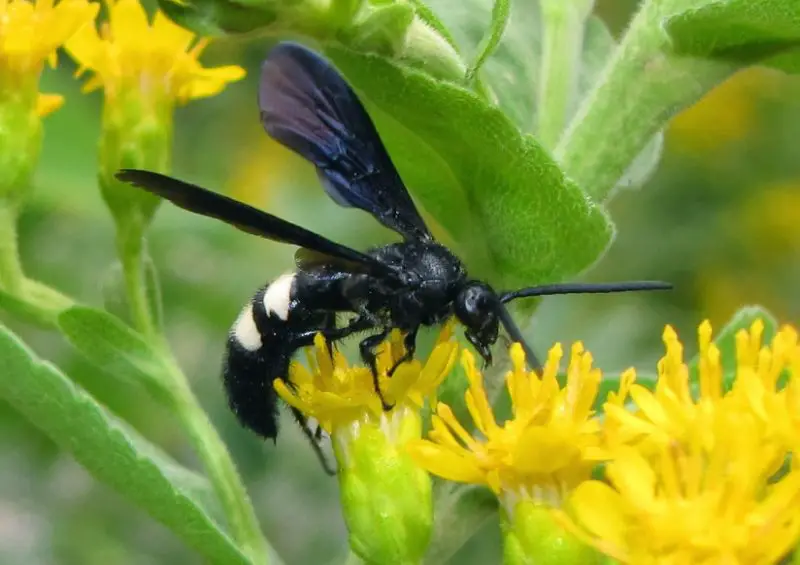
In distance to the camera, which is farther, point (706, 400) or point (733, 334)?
point (733, 334)

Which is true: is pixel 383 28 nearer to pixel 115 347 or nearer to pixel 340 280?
pixel 340 280

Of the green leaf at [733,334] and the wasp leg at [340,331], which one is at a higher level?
the green leaf at [733,334]

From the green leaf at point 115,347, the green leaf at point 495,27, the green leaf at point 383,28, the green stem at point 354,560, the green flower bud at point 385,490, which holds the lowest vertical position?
the green stem at point 354,560

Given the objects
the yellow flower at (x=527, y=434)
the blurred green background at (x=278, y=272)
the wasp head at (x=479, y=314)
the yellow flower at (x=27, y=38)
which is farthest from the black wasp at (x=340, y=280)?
the blurred green background at (x=278, y=272)

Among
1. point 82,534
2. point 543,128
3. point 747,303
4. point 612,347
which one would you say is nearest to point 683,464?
point 543,128

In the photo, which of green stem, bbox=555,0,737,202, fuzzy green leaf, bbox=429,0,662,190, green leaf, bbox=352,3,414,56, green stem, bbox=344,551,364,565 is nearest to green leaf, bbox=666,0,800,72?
green stem, bbox=555,0,737,202

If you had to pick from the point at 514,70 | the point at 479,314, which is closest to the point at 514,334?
the point at 479,314

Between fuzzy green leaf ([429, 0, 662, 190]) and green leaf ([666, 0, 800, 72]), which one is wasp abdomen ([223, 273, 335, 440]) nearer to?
fuzzy green leaf ([429, 0, 662, 190])

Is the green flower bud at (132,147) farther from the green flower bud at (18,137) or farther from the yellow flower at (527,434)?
the yellow flower at (527,434)
